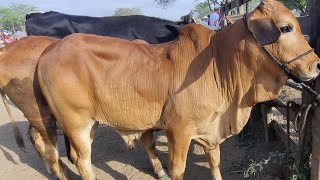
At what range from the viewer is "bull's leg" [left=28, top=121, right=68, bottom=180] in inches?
142

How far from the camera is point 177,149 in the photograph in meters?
2.74

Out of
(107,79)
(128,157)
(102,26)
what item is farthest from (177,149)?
(102,26)

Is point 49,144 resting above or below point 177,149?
below

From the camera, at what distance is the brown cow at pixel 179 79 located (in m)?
2.26

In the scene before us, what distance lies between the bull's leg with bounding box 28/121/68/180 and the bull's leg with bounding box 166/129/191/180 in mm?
1528

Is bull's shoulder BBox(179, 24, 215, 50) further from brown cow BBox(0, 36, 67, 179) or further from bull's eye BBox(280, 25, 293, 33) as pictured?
brown cow BBox(0, 36, 67, 179)

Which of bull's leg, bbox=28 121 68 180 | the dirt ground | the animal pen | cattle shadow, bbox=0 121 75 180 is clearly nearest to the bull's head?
the animal pen

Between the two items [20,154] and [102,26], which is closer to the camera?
[20,154]

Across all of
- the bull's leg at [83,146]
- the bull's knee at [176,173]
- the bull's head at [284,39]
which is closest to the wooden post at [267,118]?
the bull's knee at [176,173]

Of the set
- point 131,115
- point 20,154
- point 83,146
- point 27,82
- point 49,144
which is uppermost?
point 27,82

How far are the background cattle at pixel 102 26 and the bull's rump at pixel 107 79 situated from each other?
6.70 feet

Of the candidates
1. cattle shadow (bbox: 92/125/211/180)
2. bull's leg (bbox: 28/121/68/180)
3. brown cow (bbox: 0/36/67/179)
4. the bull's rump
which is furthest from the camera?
cattle shadow (bbox: 92/125/211/180)

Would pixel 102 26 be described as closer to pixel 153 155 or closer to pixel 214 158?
pixel 153 155

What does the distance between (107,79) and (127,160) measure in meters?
1.79
